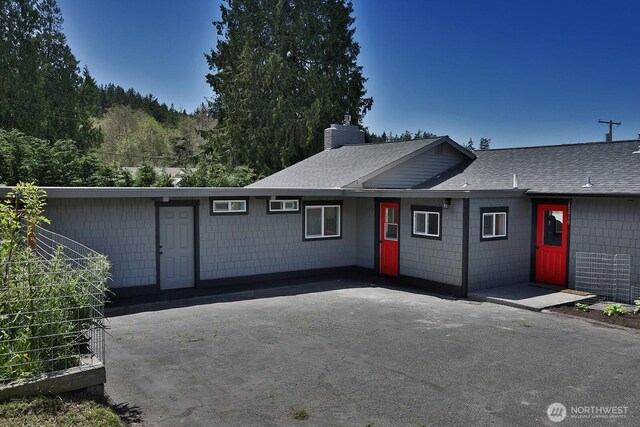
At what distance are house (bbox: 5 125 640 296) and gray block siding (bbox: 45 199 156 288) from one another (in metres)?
0.02

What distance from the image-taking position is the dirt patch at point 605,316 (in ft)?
29.3

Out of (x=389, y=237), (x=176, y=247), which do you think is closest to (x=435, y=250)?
(x=389, y=237)

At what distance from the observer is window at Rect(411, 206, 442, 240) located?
39.2 ft

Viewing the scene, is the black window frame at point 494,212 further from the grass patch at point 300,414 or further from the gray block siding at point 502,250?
the grass patch at point 300,414

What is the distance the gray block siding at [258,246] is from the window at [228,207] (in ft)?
0.37

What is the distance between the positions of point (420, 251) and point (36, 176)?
603 inches

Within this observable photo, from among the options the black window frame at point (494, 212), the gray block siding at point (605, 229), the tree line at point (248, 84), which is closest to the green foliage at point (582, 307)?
the gray block siding at point (605, 229)

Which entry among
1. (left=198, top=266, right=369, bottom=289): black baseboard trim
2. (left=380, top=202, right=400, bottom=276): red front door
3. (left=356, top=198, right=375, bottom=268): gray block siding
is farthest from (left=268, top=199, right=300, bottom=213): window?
(left=380, top=202, right=400, bottom=276): red front door

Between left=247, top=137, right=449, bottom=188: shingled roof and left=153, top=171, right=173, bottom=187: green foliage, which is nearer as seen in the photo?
left=247, top=137, right=449, bottom=188: shingled roof

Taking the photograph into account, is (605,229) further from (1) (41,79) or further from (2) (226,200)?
(1) (41,79)

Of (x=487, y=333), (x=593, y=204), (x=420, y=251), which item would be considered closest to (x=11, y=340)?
(x=487, y=333)

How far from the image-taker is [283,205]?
13.0m

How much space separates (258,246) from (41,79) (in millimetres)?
19462

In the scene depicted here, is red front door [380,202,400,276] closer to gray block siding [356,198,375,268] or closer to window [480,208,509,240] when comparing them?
gray block siding [356,198,375,268]
